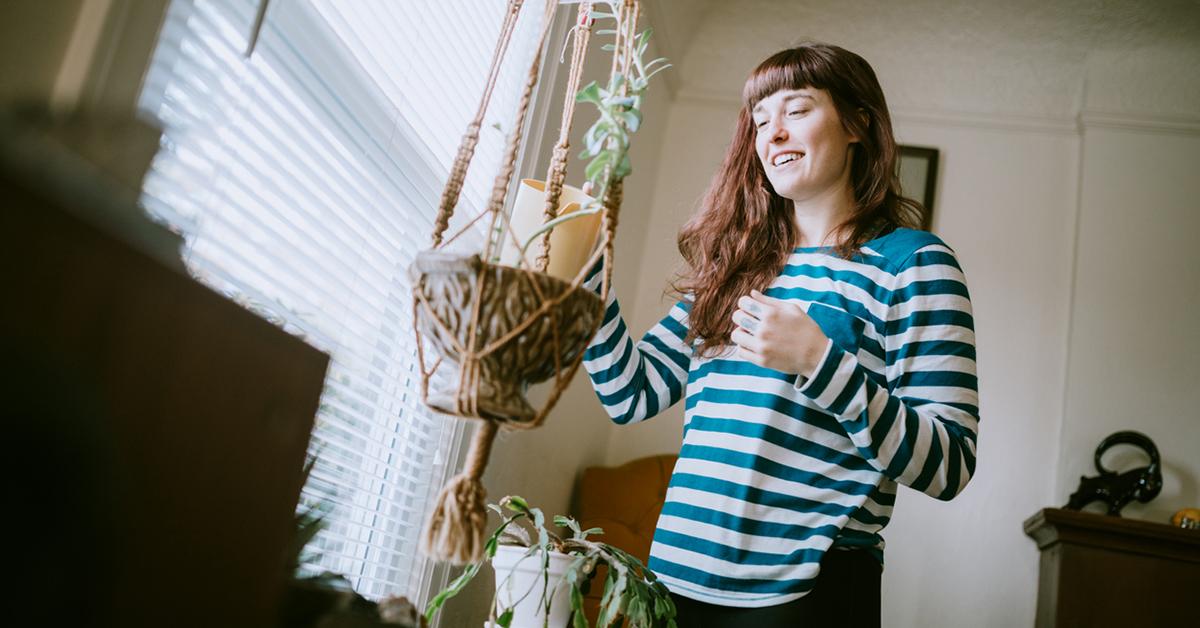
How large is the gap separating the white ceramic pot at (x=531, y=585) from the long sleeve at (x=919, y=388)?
46 centimetres

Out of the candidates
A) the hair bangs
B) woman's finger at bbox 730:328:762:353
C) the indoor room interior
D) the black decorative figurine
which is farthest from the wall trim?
woman's finger at bbox 730:328:762:353

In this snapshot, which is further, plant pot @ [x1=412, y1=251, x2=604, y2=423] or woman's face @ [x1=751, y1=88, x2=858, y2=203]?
woman's face @ [x1=751, y1=88, x2=858, y2=203]

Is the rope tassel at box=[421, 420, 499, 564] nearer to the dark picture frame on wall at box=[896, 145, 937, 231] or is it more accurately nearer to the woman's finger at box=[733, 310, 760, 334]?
the woman's finger at box=[733, 310, 760, 334]

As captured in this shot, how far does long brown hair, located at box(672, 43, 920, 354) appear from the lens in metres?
1.34

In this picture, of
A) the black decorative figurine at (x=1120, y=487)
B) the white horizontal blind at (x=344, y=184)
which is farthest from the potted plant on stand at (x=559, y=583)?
the black decorative figurine at (x=1120, y=487)

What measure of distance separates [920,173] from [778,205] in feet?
6.77

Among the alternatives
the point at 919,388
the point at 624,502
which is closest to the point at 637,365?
the point at 919,388

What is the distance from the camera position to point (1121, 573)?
2.63 metres

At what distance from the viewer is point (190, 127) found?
1.03 m

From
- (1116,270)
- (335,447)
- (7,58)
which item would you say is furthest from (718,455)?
(1116,270)

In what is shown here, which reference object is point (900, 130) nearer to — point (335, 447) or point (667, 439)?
point (667, 439)

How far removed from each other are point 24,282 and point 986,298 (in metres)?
3.16

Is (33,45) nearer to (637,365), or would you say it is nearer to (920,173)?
(637,365)

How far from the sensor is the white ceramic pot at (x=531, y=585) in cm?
128
